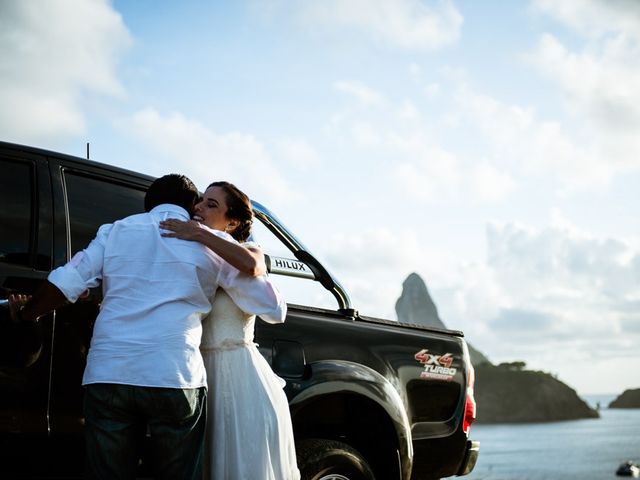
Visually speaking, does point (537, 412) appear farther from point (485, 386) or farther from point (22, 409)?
point (22, 409)

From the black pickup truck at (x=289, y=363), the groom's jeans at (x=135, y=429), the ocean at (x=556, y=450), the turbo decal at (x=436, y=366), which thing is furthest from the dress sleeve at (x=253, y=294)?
the ocean at (x=556, y=450)

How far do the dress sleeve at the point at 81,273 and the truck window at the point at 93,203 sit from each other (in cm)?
52

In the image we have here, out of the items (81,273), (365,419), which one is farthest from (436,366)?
(81,273)

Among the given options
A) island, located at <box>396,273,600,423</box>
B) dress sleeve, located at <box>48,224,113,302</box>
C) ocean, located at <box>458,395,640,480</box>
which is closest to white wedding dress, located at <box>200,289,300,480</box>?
dress sleeve, located at <box>48,224,113,302</box>

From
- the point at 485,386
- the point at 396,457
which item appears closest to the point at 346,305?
the point at 396,457

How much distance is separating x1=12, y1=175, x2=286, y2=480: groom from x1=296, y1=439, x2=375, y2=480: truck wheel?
0.89 meters

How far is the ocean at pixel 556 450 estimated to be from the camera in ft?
319

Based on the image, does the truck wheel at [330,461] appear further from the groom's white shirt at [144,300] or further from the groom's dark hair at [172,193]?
the groom's dark hair at [172,193]

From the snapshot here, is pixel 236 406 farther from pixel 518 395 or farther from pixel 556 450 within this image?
pixel 518 395

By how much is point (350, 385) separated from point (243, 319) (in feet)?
3.39

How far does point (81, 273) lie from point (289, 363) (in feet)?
4.12

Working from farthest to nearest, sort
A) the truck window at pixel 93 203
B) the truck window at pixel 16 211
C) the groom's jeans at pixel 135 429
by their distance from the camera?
the truck window at pixel 93 203, the truck window at pixel 16 211, the groom's jeans at pixel 135 429

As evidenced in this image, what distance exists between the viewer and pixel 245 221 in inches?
120

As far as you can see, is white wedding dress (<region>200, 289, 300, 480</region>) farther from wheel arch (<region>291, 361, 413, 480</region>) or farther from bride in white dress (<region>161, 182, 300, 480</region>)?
wheel arch (<region>291, 361, 413, 480</region>)
